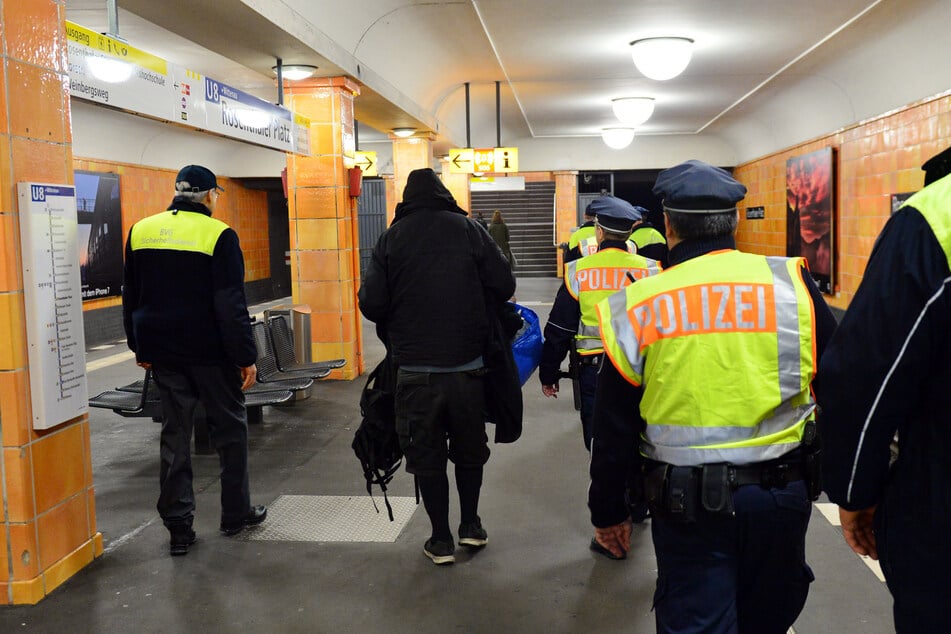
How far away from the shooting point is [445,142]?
15.7 m

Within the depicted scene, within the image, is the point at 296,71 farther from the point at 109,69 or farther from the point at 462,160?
the point at 462,160

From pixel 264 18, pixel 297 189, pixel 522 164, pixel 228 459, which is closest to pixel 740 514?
pixel 228 459

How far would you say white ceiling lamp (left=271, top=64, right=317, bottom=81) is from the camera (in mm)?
7633

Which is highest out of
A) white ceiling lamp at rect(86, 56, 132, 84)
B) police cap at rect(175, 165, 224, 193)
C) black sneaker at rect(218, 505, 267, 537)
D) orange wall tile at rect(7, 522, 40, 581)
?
white ceiling lamp at rect(86, 56, 132, 84)

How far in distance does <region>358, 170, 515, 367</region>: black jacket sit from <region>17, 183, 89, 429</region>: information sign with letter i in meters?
1.29

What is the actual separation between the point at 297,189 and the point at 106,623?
5779 millimetres

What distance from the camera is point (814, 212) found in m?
13.1

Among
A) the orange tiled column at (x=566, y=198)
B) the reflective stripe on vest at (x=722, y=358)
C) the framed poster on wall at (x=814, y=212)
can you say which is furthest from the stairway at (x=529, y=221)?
the reflective stripe on vest at (x=722, y=358)

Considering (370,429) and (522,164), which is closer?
(370,429)

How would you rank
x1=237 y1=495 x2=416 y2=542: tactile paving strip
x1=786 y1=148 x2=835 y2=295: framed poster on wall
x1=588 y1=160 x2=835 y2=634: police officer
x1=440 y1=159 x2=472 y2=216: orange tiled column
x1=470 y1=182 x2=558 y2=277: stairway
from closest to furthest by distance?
x1=588 y1=160 x2=835 y2=634: police officer < x1=237 y1=495 x2=416 y2=542: tactile paving strip < x1=786 y1=148 x2=835 y2=295: framed poster on wall < x1=440 y1=159 x2=472 y2=216: orange tiled column < x1=470 y1=182 x2=558 y2=277: stairway

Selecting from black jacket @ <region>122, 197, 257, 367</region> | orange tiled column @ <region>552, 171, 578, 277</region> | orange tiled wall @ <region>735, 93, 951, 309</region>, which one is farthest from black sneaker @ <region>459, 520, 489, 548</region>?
orange tiled column @ <region>552, 171, 578, 277</region>

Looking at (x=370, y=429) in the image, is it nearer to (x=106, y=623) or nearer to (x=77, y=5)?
(x=106, y=623)

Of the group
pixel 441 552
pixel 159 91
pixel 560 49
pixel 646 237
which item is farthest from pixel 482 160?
pixel 441 552

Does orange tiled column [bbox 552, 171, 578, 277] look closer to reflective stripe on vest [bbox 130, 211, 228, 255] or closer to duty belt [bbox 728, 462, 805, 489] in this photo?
reflective stripe on vest [bbox 130, 211, 228, 255]
